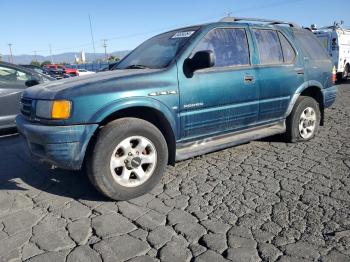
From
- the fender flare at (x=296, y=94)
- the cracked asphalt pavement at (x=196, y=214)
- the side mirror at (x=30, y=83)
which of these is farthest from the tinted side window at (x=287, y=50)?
the side mirror at (x=30, y=83)

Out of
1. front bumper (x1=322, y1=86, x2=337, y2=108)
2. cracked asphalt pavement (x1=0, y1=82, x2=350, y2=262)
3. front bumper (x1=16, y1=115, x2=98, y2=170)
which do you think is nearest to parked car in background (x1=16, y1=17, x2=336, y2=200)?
front bumper (x1=16, y1=115, x2=98, y2=170)

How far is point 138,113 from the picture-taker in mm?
3959

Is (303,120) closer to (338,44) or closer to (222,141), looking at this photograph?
(222,141)

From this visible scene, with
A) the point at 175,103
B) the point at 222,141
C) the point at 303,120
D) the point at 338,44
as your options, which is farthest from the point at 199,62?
the point at 338,44

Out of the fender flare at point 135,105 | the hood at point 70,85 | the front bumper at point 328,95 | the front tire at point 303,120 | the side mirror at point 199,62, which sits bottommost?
the front tire at point 303,120

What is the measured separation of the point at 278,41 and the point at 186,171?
7.62ft

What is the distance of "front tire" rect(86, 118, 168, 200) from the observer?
3.52m

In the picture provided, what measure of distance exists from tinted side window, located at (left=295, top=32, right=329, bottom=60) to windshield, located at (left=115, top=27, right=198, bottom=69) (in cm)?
204

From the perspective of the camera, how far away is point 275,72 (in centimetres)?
500

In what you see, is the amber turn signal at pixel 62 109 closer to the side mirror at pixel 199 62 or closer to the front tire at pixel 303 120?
the side mirror at pixel 199 62

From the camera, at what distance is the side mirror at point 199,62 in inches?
155

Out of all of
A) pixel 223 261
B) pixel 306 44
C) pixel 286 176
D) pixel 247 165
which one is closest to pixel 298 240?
pixel 223 261

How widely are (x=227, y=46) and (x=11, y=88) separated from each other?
405cm

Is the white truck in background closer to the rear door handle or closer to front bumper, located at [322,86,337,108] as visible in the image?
front bumper, located at [322,86,337,108]
